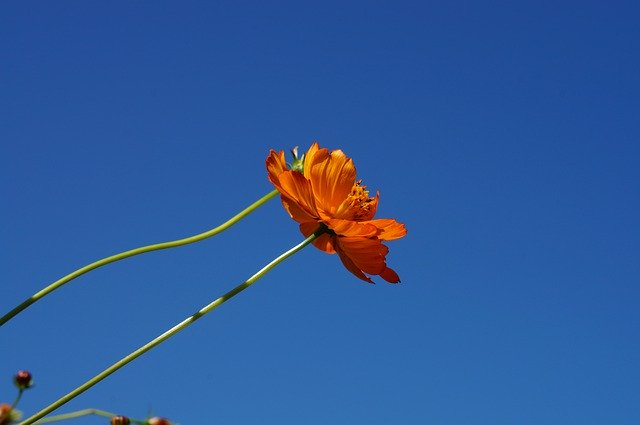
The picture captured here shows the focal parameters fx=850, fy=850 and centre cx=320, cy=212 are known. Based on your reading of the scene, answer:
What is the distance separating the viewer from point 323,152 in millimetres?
1643

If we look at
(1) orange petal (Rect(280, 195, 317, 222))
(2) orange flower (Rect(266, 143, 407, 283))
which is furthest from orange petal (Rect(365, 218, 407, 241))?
(1) orange petal (Rect(280, 195, 317, 222))

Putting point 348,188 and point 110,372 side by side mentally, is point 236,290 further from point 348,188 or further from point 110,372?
point 348,188

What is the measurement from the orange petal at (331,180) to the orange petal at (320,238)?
43mm

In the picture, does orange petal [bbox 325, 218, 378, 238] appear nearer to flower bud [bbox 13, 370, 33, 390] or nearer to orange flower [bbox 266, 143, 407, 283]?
orange flower [bbox 266, 143, 407, 283]

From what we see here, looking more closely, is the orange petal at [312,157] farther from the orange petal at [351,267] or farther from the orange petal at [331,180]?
the orange petal at [351,267]

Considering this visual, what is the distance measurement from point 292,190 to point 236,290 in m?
0.44

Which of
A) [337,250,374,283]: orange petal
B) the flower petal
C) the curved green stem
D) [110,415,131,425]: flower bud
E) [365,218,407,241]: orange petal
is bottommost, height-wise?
[110,415,131,425]: flower bud

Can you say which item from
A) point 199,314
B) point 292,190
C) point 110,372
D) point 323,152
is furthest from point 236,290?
point 323,152

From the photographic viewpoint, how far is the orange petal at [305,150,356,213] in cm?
160

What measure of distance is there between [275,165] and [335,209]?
16 centimetres

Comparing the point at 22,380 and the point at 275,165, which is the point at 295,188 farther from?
the point at 22,380

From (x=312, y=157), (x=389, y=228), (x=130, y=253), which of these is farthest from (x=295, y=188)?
(x=130, y=253)

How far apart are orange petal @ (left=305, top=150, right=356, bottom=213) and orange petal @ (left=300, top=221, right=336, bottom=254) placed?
0.04 metres

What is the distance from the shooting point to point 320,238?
5.33ft
